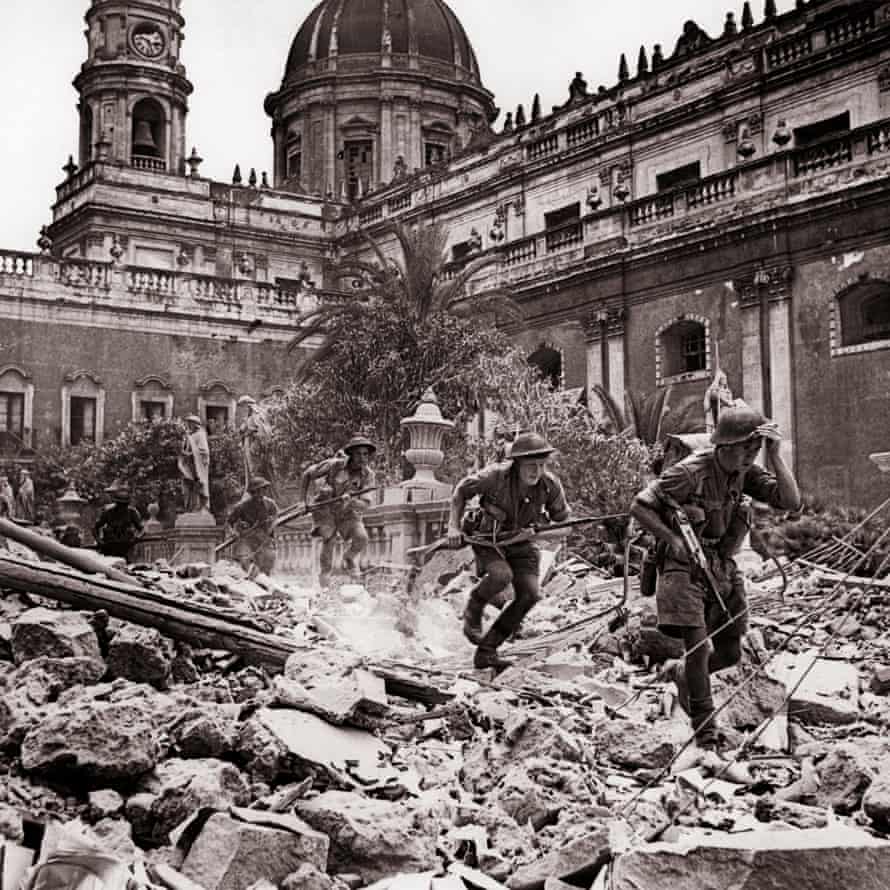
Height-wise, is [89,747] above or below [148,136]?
below

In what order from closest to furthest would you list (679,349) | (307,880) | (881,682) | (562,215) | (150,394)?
(307,880) → (881,682) → (679,349) → (562,215) → (150,394)

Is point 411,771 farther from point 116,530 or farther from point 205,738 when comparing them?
point 116,530

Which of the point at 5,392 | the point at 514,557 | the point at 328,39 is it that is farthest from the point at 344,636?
the point at 328,39

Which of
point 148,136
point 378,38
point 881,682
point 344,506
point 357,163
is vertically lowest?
point 881,682

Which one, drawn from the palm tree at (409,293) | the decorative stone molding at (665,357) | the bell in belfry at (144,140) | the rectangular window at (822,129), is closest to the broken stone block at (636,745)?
the palm tree at (409,293)

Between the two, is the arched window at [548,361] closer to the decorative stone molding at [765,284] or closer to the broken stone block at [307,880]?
the decorative stone molding at [765,284]

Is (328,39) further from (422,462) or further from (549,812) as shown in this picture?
(549,812)

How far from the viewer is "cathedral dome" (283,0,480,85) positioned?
133 ft

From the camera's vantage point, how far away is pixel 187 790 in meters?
5.07

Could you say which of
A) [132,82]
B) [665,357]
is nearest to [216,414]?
[132,82]

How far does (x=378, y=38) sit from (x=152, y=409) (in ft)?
55.7

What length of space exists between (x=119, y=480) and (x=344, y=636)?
16.6m

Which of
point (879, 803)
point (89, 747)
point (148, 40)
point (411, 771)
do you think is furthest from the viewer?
point (148, 40)

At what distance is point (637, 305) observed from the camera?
2483cm
